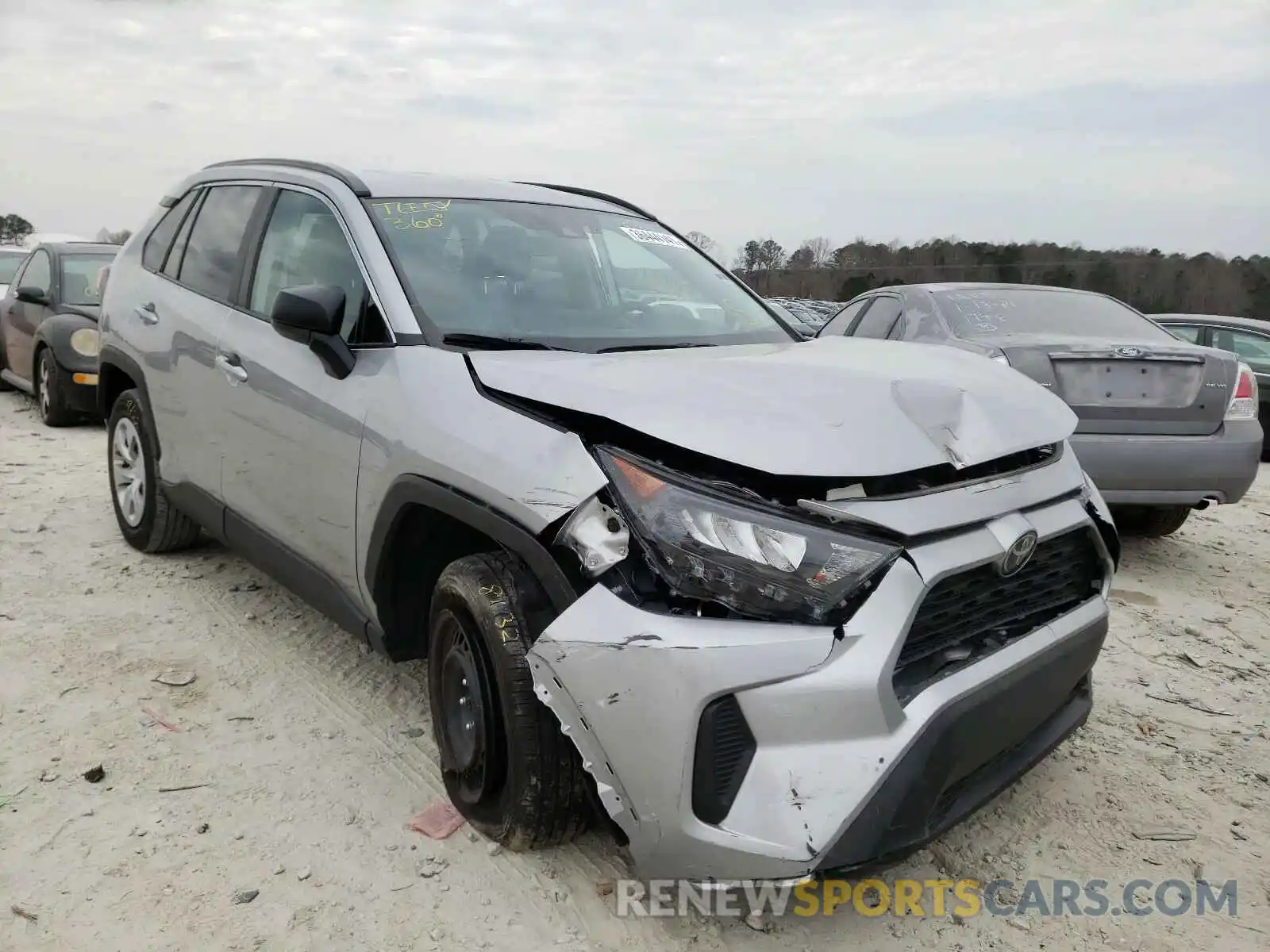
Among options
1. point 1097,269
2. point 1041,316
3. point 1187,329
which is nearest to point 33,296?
point 1041,316

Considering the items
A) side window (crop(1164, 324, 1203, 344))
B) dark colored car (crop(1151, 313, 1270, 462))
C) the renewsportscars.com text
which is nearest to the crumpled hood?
the renewsportscars.com text

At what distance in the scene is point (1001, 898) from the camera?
2.33 metres

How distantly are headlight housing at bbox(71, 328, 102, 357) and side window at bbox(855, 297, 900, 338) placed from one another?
6.27m

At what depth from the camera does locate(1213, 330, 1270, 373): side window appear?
9023 millimetres

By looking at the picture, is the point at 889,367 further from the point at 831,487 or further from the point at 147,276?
the point at 147,276

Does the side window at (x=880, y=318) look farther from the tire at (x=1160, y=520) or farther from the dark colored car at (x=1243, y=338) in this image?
the dark colored car at (x=1243, y=338)

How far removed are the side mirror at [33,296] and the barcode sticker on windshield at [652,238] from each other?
22.4ft

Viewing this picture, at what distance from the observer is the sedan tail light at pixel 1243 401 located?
16.0 ft

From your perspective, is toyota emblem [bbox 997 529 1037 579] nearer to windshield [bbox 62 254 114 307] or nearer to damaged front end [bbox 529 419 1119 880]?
damaged front end [bbox 529 419 1119 880]

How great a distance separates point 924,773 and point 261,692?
237 centimetres

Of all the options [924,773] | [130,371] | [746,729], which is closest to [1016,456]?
[924,773]

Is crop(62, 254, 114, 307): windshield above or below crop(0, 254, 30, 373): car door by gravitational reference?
above

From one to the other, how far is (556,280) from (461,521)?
1082 millimetres

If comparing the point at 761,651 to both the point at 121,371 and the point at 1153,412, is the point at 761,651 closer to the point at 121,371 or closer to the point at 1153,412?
the point at 1153,412
